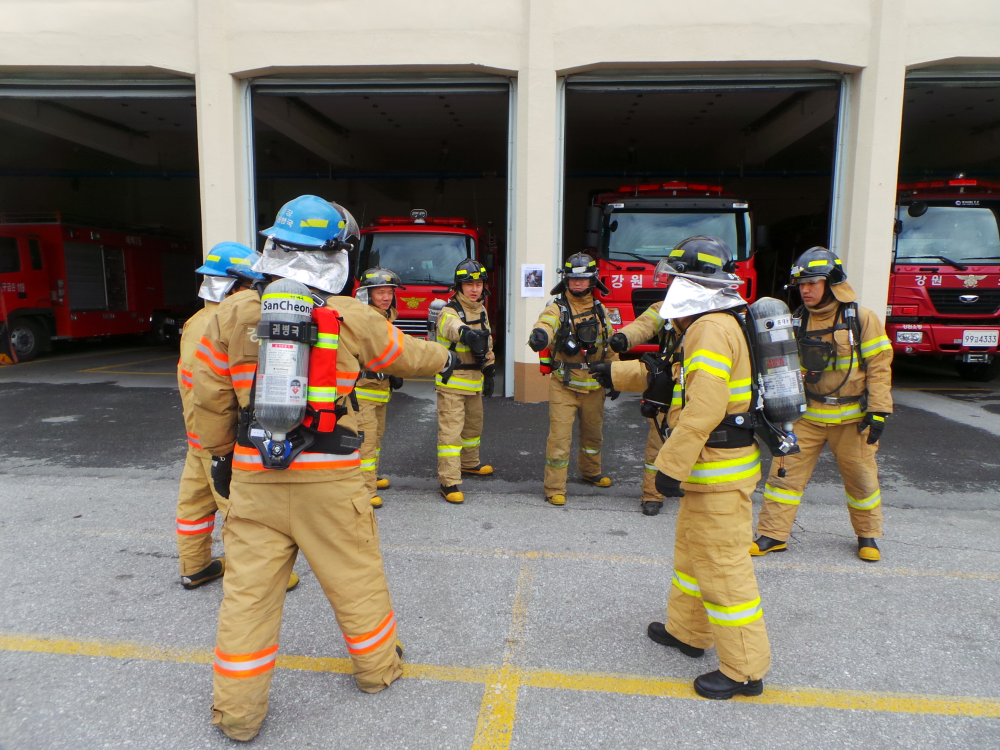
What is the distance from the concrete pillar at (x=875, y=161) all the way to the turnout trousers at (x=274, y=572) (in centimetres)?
792

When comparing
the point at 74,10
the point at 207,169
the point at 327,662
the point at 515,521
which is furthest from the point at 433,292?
the point at 327,662

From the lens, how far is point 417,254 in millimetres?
9672

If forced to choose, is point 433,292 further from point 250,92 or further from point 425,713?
point 425,713

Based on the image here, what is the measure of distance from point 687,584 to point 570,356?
2.34 m

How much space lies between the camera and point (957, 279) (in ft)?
29.3

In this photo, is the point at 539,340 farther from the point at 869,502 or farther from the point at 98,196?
the point at 98,196

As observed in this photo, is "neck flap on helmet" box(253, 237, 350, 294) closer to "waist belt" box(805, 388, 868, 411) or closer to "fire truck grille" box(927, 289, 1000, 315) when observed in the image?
"waist belt" box(805, 388, 868, 411)

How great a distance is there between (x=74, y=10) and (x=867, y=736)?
11300 mm

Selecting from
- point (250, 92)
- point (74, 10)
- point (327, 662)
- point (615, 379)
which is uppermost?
point (74, 10)

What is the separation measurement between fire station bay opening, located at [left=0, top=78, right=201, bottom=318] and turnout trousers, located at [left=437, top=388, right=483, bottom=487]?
6.90 meters

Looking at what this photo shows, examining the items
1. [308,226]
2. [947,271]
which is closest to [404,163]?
[947,271]

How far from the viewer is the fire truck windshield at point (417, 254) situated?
31.4 ft

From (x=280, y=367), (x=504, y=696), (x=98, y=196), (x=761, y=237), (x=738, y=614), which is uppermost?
(x=98, y=196)

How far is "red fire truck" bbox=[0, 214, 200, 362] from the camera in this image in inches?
469
